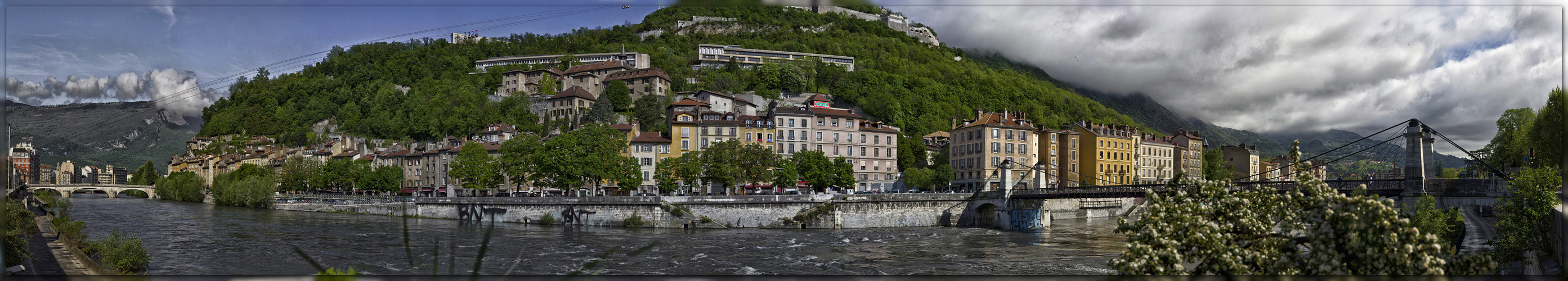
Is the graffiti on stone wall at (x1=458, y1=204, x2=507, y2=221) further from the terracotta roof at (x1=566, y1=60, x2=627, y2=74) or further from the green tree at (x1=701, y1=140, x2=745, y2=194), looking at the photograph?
the terracotta roof at (x1=566, y1=60, x2=627, y2=74)

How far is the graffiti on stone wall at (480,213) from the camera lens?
156 ft

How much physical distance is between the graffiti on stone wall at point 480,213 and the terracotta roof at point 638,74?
52332 mm

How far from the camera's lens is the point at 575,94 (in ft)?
310

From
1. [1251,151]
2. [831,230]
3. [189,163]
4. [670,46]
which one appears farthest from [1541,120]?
[189,163]

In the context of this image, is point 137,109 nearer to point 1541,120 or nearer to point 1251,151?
point 1541,120

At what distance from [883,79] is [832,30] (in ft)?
145

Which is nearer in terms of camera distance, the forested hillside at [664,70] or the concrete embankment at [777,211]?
the concrete embankment at [777,211]

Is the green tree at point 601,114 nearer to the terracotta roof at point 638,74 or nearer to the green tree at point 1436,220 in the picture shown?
the terracotta roof at point 638,74

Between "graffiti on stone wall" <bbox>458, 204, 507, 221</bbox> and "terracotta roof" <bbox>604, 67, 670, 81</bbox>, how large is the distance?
52.3 meters

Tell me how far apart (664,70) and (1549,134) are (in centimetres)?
9923

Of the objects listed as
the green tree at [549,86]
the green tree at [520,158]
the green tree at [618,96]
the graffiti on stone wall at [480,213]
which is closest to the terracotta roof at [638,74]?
the green tree at [618,96]

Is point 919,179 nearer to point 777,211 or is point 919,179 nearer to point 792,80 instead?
point 777,211

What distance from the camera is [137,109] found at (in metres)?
45.7

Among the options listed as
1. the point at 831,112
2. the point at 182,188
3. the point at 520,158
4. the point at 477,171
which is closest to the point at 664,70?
the point at 831,112
